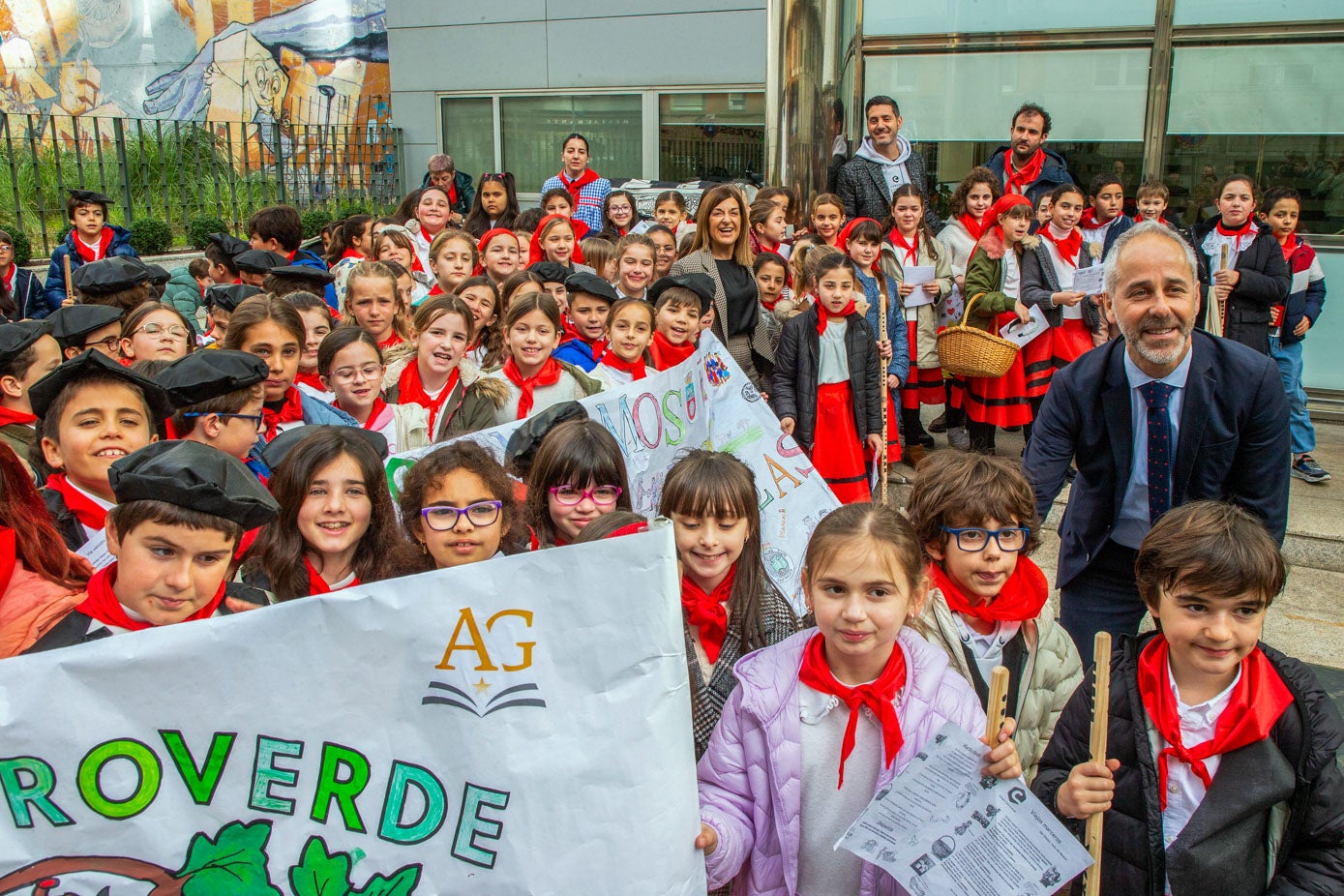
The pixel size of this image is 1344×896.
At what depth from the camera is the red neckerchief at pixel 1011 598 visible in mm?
2752

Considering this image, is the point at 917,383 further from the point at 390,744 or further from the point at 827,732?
the point at 390,744

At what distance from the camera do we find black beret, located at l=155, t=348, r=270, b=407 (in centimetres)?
341

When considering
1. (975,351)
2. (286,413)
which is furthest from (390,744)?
(975,351)

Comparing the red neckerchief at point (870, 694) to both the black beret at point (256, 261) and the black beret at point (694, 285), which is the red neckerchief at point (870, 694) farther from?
the black beret at point (256, 261)

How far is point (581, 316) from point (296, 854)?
386 centimetres

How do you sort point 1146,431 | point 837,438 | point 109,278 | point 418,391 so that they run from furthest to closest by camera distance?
point 837,438 < point 109,278 < point 418,391 < point 1146,431

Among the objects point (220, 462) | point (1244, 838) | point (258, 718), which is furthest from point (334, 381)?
point (1244, 838)

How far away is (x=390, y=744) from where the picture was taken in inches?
79.5

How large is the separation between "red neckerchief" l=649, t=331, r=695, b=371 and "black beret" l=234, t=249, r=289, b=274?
2.39m

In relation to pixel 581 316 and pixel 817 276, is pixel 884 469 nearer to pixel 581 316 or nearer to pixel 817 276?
pixel 817 276

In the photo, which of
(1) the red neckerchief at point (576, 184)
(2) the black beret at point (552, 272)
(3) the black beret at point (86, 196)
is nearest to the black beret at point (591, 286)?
(2) the black beret at point (552, 272)

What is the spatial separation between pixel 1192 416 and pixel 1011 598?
96 cm

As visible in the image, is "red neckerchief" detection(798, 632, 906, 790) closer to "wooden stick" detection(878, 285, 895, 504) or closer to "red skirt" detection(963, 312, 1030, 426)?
"wooden stick" detection(878, 285, 895, 504)

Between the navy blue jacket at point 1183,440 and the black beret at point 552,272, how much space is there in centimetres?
346
